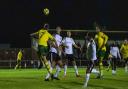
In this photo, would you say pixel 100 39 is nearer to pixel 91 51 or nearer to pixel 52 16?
pixel 91 51

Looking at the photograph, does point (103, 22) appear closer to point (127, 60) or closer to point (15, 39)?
point (15, 39)

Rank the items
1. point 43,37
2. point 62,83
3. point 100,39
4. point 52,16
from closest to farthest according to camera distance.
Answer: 1. point 62,83
2. point 43,37
3. point 100,39
4. point 52,16

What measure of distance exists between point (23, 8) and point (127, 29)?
50.6 feet

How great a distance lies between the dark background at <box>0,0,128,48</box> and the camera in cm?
6306

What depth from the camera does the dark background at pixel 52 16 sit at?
63.1 metres

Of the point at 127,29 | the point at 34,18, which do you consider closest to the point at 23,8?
the point at 34,18

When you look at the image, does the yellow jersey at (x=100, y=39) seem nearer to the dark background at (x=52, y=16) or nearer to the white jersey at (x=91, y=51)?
the white jersey at (x=91, y=51)

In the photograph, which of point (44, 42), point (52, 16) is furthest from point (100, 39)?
point (52, 16)

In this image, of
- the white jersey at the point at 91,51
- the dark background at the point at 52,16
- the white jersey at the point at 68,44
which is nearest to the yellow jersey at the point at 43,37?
the white jersey at the point at 91,51

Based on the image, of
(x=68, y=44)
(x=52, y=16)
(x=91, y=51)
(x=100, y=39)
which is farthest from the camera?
(x=52, y=16)

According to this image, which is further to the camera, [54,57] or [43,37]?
[54,57]

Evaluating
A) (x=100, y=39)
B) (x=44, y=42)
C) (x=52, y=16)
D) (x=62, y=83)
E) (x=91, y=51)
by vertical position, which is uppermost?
(x=52, y=16)

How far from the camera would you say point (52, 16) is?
63.8 m

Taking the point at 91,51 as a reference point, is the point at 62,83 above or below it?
below
